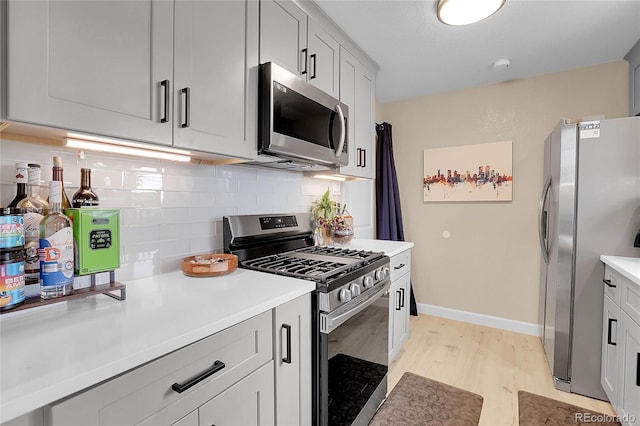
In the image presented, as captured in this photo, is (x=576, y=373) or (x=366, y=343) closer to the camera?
(x=366, y=343)

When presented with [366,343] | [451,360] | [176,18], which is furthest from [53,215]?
[451,360]

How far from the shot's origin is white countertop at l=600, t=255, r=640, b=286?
1531 millimetres


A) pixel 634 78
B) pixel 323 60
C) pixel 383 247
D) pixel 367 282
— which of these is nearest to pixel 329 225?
pixel 383 247

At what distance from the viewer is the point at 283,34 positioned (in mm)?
1663

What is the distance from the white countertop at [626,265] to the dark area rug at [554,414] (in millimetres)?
925

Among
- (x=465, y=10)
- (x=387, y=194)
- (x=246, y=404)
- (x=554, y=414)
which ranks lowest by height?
(x=554, y=414)

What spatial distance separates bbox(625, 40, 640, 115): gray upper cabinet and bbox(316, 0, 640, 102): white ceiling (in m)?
0.06

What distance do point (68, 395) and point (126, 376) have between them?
4.3 inches

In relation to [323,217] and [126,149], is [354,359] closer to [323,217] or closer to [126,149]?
[323,217]

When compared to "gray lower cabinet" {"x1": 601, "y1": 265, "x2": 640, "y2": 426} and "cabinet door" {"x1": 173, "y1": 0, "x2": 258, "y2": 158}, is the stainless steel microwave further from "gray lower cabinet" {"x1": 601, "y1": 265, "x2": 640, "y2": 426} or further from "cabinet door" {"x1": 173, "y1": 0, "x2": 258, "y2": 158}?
"gray lower cabinet" {"x1": 601, "y1": 265, "x2": 640, "y2": 426}

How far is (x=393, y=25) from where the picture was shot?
211cm

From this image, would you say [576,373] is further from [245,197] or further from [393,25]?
[393,25]

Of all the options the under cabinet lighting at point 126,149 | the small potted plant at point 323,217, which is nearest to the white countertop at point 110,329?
the under cabinet lighting at point 126,149

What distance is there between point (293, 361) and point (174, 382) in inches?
20.3
